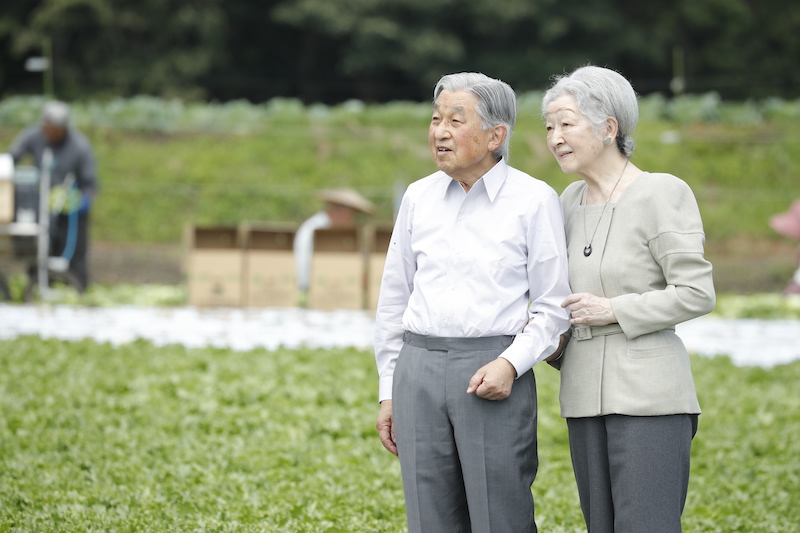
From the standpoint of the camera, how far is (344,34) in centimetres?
2633

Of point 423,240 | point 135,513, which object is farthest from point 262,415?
point 423,240

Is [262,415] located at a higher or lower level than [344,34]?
lower

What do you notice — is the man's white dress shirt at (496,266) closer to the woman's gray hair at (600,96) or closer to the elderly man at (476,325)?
the elderly man at (476,325)

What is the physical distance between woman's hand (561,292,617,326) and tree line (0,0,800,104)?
21.1 metres

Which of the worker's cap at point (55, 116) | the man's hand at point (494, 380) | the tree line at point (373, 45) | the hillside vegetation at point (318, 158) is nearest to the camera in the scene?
the man's hand at point (494, 380)

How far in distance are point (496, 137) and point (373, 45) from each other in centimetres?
2296

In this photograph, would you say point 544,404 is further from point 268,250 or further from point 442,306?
point 268,250

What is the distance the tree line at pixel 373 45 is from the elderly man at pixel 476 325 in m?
20.9

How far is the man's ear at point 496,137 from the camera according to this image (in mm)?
2938

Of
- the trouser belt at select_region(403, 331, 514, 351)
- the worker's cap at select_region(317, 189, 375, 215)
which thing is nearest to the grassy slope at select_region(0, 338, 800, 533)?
the trouser belt at select_region(403, 331, 514, 351)

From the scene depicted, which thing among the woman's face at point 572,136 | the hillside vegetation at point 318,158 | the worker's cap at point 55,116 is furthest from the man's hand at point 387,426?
the hillside vegetation at point 318,158

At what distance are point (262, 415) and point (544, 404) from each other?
172cm

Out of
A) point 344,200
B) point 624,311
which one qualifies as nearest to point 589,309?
point 624,311

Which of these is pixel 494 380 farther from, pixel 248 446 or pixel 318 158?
pixel 318 158
